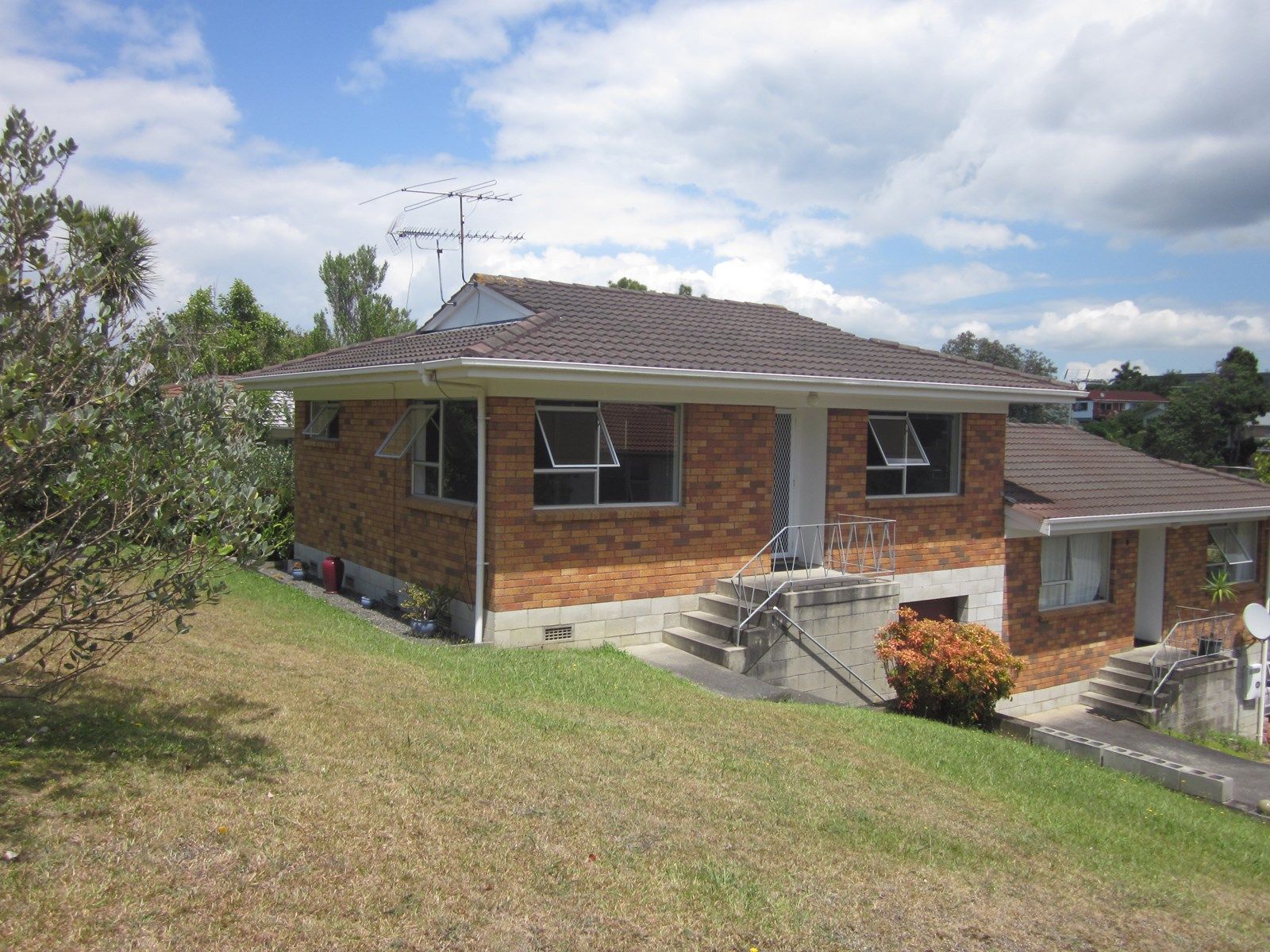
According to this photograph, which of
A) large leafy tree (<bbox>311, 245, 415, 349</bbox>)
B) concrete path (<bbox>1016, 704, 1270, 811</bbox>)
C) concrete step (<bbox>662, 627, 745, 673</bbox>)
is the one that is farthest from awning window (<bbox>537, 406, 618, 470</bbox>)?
large leafy tree (<bbox>311, 245, 415, 349</bbox>)

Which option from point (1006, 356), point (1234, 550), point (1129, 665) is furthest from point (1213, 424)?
point (1129, 665)

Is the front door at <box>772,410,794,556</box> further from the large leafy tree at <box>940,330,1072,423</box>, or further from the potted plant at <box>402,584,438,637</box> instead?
the large leafy tree at <box>940,330,1072,423</box>

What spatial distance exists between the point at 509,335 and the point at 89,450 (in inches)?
256

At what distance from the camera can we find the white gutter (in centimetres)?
1009

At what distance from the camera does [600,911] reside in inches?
184

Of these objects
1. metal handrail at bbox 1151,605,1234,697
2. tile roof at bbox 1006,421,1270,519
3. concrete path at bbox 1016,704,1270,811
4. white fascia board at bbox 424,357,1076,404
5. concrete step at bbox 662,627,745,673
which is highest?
white fascia board at bbox 424,357,1076,404

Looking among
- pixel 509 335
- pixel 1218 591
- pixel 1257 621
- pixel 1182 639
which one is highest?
pixel 509 335

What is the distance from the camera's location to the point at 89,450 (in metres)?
4.83

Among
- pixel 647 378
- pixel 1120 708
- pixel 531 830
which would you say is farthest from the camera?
pixel 1120 708

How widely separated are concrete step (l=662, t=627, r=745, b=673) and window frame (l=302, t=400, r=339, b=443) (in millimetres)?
6551

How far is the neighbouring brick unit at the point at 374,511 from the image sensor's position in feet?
38.8

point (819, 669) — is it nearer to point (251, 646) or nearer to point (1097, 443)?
point (251, 646)

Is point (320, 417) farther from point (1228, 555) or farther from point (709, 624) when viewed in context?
point (1228, 555)

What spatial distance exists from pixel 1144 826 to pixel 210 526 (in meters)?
7.58
